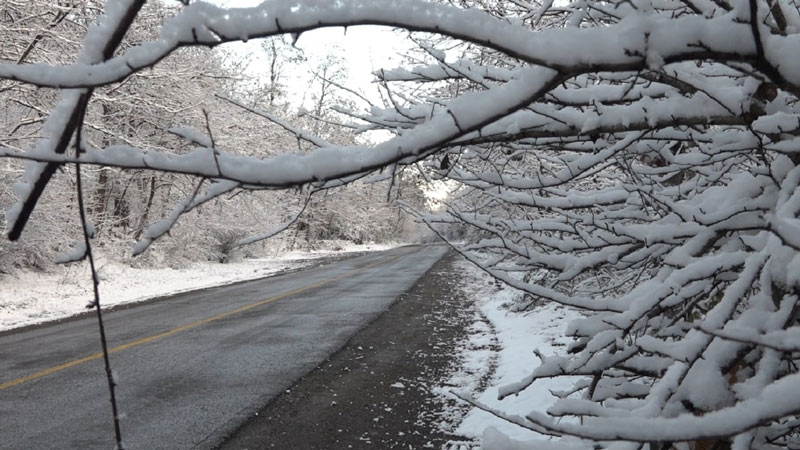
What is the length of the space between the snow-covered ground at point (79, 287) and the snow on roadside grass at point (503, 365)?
786 centimetres

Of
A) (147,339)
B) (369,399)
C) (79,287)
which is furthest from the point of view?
(79,287)

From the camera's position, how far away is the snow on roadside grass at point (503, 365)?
14.2ft

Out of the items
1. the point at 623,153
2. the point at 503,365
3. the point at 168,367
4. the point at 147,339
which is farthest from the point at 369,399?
the point at 147,339

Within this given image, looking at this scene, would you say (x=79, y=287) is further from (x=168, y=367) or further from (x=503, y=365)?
(x=503, y=365)

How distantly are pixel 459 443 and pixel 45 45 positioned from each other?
1124 centimetres

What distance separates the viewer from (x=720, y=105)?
5.07ft

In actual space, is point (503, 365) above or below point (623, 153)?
below

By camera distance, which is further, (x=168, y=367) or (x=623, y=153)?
(x=168, y=367)

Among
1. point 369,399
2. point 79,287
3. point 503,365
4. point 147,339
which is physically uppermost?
point 369,399

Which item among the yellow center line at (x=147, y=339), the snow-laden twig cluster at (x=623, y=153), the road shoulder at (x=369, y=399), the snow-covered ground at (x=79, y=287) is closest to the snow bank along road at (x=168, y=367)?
the yellow center line at (x=147, y=339)

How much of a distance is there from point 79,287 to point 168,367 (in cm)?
974

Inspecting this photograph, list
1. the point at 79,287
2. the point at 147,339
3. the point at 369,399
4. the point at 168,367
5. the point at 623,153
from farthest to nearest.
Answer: the point at 79,287, the point at 147,339, the point at 168,367, the point at 369,399, the point at 623,153

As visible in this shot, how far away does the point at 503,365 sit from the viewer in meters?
6.22

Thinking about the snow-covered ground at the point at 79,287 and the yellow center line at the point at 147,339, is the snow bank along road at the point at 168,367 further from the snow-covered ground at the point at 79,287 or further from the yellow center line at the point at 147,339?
the snow-covered ground at the point at 79,287
